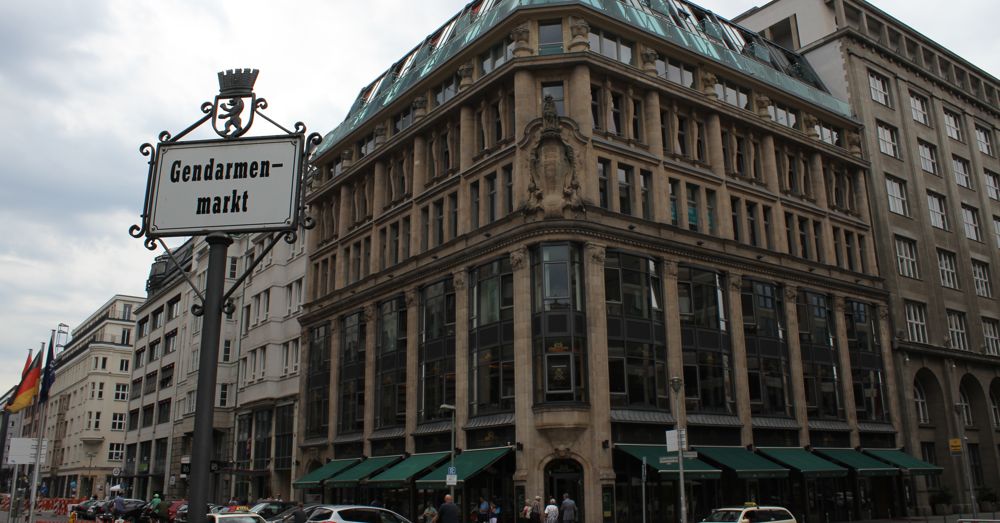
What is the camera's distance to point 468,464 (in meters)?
36.8

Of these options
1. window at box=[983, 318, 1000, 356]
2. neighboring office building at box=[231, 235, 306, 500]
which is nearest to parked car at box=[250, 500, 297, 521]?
neighboring office building at box=[231, 235, 306, 500]

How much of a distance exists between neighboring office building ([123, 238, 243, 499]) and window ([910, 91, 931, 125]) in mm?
54661

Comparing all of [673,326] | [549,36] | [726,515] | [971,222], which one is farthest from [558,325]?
[971,222]

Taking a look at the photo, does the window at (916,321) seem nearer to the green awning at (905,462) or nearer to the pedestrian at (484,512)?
the green awning at (905,462)

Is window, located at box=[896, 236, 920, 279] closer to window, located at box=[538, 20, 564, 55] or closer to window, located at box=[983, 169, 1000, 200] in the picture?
window, located at box=[983, 169, 1000, 200]

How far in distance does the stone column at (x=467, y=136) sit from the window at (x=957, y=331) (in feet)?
121

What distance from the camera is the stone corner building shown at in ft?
121

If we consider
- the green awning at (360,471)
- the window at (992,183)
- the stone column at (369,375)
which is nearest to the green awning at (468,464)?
the green awning at (360,471)

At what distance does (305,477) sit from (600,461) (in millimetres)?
23457

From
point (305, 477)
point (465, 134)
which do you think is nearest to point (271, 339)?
point (305, 477)

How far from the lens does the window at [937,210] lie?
2318 inches

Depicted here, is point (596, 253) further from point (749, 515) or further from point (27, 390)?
point (27, 390)

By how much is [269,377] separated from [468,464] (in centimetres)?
2866

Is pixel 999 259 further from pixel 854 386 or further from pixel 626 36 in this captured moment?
pixel 626 36
